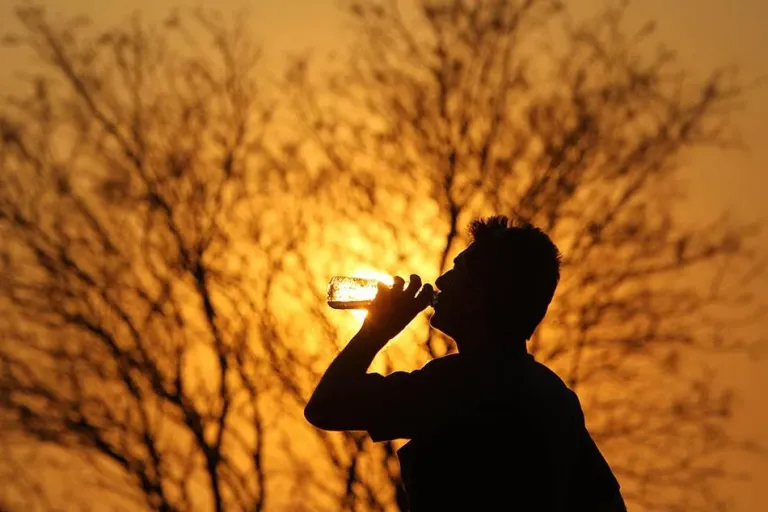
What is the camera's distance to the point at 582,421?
235cm

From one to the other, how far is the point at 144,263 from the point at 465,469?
5865 millimetres

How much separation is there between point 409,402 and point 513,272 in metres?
0.32

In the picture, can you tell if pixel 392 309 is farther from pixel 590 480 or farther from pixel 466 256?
pixel 590 480

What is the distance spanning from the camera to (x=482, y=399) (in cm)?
232

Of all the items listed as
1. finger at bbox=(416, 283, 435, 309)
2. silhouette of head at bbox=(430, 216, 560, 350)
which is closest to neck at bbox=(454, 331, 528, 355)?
silhouette of head at bbox=(430, 216, 560, 350)

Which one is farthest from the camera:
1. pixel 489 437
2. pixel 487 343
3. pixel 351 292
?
pixel 351 292

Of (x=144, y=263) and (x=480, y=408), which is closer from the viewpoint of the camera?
(x=480, y=408)

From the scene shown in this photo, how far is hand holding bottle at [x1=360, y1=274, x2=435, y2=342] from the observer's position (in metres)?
2.43

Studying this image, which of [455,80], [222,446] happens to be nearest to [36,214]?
[222,446]

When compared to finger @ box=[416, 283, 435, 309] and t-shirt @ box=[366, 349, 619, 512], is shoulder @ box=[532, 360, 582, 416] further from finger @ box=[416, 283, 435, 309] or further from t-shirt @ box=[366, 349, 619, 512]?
Answer: finger @ box=[416, 283, 435, 309]

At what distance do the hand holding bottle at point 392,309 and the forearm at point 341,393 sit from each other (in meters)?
0.06

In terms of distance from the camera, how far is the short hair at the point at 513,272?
2.44m

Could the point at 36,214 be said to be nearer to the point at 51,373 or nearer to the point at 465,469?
the point at 51,373

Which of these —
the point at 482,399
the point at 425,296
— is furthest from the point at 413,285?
the point at 482,399
